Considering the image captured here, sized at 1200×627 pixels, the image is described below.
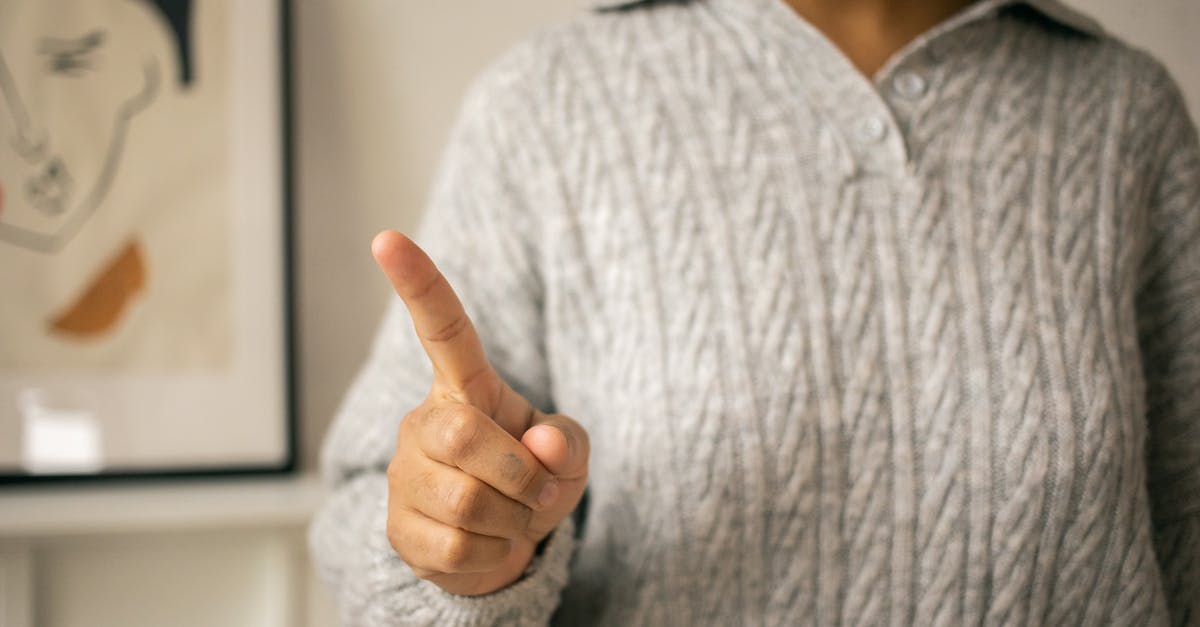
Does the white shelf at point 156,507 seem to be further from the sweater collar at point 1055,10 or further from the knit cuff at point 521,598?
the sweater collar at point 1055,10

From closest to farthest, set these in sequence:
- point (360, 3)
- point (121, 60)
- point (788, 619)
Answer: point (788, 619)
point (121, 60)
point (360, 3)

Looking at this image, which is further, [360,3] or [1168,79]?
[360,3]

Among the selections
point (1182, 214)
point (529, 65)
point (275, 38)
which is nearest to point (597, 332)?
point (529, 65)

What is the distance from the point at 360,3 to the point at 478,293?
2.32ft

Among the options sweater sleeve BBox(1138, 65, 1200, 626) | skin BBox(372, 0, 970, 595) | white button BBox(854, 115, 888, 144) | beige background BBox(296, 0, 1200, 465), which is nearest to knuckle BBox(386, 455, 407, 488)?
skin BBox(372, 0, 970, 595)

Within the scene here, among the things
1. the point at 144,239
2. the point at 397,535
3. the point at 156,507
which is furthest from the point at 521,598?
the point at 144,239

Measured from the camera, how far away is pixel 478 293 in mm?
631

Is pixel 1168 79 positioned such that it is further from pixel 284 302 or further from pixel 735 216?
pixel 284 302

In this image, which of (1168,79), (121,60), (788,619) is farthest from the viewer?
(121,60)

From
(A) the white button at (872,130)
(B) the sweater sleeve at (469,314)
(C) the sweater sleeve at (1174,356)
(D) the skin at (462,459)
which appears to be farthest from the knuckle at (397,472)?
(C) the sweater sleeve at (1174,356)

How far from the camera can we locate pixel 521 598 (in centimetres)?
52

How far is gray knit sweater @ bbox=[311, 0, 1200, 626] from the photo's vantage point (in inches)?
23.7

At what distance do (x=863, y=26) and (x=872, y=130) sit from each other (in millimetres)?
102

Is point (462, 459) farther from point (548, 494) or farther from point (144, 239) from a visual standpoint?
point (144, 239)
